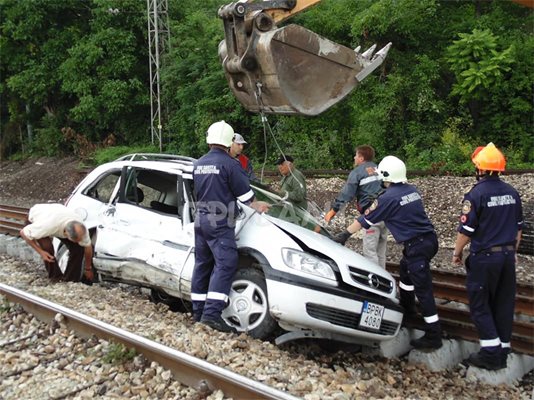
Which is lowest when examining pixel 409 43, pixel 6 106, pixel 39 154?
pixel 39 154

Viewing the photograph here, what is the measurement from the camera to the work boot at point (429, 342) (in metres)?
5.50

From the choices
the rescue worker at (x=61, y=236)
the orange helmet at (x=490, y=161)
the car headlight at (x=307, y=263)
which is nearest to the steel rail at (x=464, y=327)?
the car headlight at (x=307, y=263)

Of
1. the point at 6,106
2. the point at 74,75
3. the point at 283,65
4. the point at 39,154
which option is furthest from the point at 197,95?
the point at 283,65

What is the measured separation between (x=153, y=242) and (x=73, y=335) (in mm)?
1314

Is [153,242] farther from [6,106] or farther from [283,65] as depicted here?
[6,106]

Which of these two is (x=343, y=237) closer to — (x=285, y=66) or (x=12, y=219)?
(x=285, y=66)

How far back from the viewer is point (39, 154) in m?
27.2

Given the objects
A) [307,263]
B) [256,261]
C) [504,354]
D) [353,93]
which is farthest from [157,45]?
[504,354]

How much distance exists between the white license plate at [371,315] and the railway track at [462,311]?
95 cm

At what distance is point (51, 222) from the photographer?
6.94 meters

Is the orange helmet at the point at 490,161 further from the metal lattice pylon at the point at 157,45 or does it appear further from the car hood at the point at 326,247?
the metal lattice pylon at the point at 157,45

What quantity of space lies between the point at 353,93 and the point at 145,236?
13506 millimetres

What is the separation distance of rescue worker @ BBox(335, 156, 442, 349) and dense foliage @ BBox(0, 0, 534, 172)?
9070mm

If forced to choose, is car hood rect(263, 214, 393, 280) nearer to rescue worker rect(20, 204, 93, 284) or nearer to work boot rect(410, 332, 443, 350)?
work boot rect(410, 332, 443, 350)
